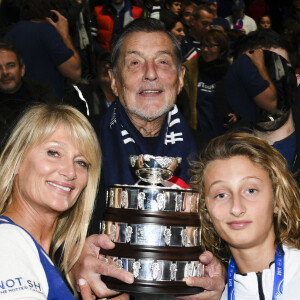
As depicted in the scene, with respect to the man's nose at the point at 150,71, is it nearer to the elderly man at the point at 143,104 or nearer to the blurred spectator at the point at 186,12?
the elderly man at the point at 143,104

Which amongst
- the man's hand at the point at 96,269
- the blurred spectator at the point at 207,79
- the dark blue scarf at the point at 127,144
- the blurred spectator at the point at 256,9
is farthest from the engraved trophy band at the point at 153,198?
the blurred spectator at the point at 256,9

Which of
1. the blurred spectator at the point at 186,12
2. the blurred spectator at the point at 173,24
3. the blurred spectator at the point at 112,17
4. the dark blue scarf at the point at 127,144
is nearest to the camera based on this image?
the dark blue scarf at the point at 127,144

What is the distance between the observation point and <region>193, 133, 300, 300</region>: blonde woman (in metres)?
2.82

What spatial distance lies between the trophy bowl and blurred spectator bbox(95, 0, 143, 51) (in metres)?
4.96

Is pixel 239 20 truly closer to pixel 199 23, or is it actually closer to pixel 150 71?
pixel 199 23

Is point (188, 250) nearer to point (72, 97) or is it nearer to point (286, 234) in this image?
point (286, 234)

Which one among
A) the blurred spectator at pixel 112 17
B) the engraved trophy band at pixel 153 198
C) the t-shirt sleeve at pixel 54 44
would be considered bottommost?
the engraved trophy band at pixel 153 198

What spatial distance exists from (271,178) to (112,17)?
5.09 metres

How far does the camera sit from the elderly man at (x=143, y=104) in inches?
127

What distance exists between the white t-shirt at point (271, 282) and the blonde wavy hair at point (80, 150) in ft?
2.30

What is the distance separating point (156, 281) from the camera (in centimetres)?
250

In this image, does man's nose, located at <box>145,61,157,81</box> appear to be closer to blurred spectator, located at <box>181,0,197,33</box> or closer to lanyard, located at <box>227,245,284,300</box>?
lanyard, located at <box>227,245,284,300</box>

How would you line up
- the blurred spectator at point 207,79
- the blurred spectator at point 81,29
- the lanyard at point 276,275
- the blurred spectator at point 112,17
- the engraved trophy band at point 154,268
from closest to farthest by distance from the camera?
the engraved trophy band at point 154,268 → the lanyard at point 276,275 → the blurred spectator at point 81,29 → the blurred spectator at point 207,79 → the blurred spectator at point 112,17

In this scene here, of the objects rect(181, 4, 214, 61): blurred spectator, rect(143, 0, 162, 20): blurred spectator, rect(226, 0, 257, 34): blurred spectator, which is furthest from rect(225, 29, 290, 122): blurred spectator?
rect(226, 0, 257, 34): blurred spectator
